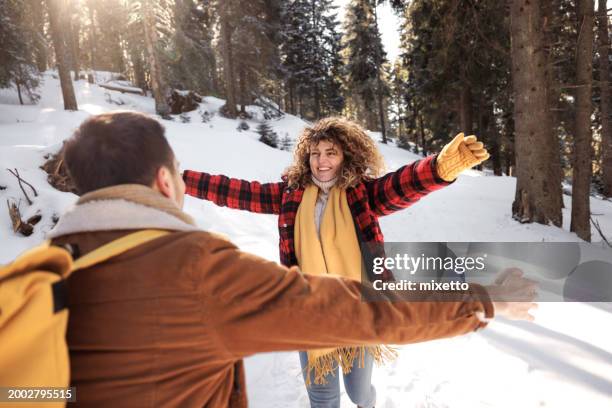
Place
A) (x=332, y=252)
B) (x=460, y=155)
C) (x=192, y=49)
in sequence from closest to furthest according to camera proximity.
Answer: (x=460, y=155), (x=332, y=252), (x=192, y=49)

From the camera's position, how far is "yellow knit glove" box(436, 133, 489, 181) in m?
2.09

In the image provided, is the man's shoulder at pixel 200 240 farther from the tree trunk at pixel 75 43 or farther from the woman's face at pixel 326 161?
the tree trunk at pixel 75 43

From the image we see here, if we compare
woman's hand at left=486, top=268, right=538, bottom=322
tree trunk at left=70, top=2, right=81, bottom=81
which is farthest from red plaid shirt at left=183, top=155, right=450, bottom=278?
tree trunk at left=70, top=2, right=81, bottom=81

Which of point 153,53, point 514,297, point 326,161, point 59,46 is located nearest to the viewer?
point 514,297

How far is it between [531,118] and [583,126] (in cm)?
163

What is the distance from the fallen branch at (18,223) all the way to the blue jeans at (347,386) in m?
5.46

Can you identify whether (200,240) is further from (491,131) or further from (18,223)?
(491,131)

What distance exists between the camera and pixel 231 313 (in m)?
0.96

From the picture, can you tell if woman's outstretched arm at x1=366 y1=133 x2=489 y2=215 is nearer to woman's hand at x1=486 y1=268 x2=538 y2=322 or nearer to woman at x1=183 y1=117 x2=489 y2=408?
woman at x1=183 y1=117 x2=489 y2=408

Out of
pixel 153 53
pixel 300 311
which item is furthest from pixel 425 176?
pixel 153 53

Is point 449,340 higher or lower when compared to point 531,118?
lower

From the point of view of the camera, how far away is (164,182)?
3.80 ft

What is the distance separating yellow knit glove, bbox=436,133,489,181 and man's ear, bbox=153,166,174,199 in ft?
5.43

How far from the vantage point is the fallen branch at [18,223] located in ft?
18.3
